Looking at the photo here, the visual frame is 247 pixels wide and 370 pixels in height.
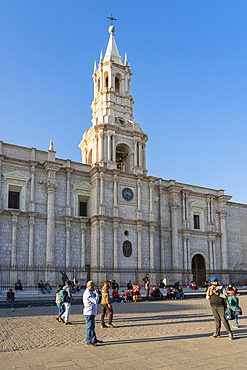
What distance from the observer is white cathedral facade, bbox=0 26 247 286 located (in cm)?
2888

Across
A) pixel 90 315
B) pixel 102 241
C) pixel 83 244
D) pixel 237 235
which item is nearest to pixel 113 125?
pixel 102 241

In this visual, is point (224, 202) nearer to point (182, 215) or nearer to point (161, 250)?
point (182, 215)

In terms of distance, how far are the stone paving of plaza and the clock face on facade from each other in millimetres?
21284

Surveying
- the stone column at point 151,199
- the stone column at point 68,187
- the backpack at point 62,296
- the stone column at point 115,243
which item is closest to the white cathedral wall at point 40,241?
the stone column at point 68,187

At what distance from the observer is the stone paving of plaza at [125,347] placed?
6668 millimetres

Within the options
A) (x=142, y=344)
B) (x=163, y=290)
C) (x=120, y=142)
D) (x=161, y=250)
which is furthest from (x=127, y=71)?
(x=142, y=344)

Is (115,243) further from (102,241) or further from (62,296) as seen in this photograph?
(62,296)

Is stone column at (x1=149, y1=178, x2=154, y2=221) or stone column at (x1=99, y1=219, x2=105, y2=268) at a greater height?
stone column at (x1=149, y1=178, x2=154, y2=221)

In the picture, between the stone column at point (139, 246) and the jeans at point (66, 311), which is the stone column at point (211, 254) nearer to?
the stone column at point (139, 246)

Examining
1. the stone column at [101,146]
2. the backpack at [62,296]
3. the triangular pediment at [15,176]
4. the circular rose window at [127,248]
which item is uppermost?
the stone column at [101,146]

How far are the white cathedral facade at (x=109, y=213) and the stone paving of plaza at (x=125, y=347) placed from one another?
15122mm

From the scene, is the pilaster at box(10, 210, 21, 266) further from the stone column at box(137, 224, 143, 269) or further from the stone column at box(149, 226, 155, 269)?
the stone column at box(149, 226, 155, 269)

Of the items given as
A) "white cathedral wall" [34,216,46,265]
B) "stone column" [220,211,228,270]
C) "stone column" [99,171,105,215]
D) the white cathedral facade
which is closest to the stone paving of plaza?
the white cathedral facade

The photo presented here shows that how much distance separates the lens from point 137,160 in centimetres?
3597
